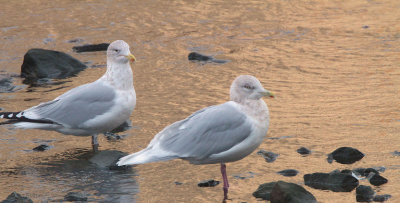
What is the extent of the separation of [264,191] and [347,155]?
1.35 metres

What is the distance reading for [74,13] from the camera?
16203mm

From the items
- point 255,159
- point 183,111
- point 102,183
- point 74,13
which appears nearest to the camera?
point 102,183

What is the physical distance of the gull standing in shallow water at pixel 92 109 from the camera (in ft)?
28.5

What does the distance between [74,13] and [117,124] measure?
26.0ft

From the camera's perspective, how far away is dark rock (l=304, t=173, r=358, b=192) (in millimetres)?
7363

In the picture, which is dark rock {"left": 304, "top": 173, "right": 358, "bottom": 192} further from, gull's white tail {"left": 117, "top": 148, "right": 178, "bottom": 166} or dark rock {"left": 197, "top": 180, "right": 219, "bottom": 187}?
gull's white tail {"left": 117, "top": 148, "right": 178, "bottom": 166}

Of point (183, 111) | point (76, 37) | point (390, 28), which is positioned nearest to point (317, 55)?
point (390, 28)

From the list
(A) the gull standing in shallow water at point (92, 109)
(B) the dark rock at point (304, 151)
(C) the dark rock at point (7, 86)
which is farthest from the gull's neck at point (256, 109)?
(C) the dark rock at point (7, 86)

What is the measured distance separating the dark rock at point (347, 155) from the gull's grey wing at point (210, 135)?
4.31 feet

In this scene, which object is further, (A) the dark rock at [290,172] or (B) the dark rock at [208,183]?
(A) the dark rock at [290,172]

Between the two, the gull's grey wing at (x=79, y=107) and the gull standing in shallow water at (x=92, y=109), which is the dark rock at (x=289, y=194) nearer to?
the gull standing in shallow water at (x=92, y=109)

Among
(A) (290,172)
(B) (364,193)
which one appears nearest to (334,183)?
(B) (364,193)

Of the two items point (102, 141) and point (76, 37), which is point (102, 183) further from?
point (76, 37)

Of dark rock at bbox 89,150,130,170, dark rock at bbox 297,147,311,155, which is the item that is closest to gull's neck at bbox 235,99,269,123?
dark rock at bbox 297,147,311,155
